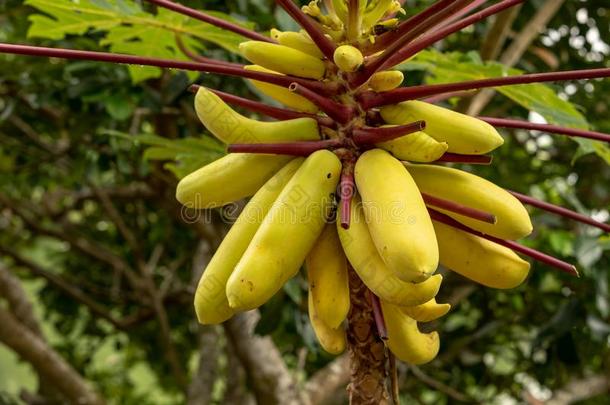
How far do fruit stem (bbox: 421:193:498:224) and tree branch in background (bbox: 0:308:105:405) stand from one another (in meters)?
2.16

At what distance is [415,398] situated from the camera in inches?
128

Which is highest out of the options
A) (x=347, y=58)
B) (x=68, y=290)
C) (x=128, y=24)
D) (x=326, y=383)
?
(x=347, y=58)

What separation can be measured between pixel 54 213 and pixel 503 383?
7.09 ft

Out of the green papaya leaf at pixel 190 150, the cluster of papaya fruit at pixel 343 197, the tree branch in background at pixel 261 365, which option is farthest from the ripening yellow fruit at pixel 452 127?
the tree branch in background at pixel 261 365

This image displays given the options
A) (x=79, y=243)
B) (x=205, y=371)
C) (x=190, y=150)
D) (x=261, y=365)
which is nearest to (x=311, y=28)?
(x=190, y=150)

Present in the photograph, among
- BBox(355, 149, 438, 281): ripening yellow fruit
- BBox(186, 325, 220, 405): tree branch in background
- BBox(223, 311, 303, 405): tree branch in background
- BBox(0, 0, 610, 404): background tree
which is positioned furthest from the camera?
BBox(186, 325, 220, 405): tree branch in background

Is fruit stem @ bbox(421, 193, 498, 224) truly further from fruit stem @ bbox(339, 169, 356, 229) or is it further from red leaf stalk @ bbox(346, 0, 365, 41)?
red leaf stalk @ bbox(346, 0, 365, 41)

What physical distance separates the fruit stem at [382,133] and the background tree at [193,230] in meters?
0.58

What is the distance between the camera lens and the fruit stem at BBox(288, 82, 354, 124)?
3.17ft

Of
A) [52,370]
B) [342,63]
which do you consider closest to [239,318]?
[52,370]

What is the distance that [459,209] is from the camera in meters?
0.93

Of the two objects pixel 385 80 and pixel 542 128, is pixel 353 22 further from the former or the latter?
pixel 542 128

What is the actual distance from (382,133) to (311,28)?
16cm

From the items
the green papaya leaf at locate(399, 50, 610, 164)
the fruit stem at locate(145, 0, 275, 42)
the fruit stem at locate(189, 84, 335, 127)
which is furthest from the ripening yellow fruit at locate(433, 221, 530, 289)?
the green papaya leaf at locate(399, 50, 610, 164)
